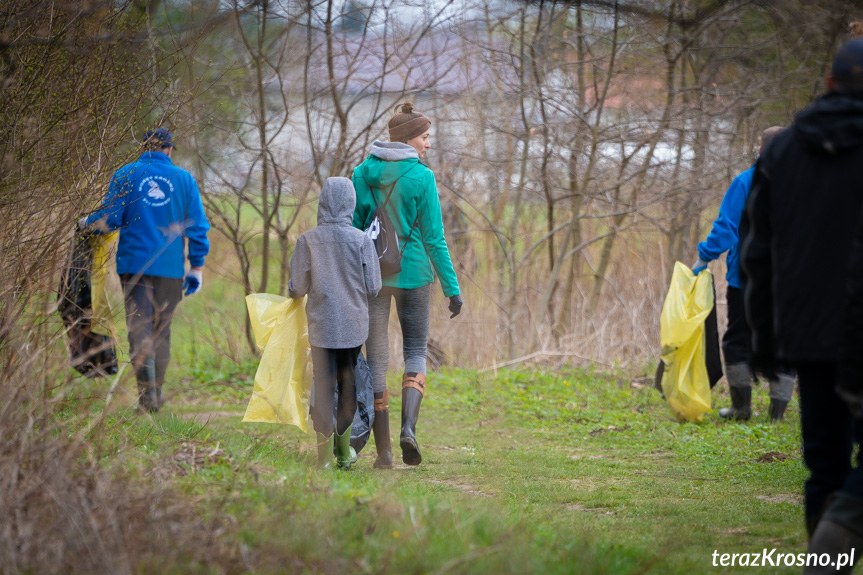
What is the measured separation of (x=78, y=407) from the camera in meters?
4.13

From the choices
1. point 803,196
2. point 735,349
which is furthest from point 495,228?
point 803,196

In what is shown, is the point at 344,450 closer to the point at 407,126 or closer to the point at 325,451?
the point at 325,451

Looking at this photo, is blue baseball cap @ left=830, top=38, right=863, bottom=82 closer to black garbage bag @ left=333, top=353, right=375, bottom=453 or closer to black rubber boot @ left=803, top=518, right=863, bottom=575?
black rubber boot @ left=803, top=518, right=863, bottom=575

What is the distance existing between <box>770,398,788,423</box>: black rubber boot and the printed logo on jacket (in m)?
4.65

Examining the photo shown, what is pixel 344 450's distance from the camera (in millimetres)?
4852

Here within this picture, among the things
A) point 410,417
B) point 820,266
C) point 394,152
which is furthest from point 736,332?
point 820,266

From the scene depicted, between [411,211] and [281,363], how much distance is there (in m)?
1.15

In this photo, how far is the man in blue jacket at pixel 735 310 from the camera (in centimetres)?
618

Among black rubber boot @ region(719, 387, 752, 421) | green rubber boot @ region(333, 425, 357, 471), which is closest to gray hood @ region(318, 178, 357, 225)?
green rubber boot @ region(333, 425, 357, 471)

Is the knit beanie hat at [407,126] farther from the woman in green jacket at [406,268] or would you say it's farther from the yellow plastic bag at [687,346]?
the yellow plastic bag at [687,346]

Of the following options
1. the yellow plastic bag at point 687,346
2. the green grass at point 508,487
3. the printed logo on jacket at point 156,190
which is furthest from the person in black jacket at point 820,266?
the printed logo on jacket at point 156,190

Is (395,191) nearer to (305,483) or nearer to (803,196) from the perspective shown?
(305,483)

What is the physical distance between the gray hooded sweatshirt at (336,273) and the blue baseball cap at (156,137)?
45.3 inches

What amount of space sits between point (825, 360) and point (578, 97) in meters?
6.93
